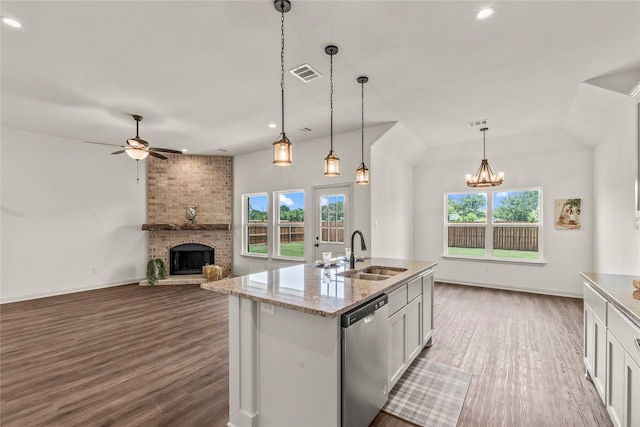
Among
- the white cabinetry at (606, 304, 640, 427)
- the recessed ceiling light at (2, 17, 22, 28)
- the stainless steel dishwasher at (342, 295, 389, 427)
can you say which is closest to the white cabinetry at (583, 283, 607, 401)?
the white cabinetry at (606, 304, 640, 427)

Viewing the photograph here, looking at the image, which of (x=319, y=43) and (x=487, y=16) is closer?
(x=487, y=16)

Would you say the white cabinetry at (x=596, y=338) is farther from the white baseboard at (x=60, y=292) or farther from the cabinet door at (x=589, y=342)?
the white baseboard at (x=60, y=292)

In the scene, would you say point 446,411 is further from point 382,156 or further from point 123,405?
point 382,156

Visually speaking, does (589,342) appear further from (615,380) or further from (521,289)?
(521,289)

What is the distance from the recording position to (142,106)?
4156 mm

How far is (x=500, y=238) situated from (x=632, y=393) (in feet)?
16.7

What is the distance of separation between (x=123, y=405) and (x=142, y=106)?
3.67 metres

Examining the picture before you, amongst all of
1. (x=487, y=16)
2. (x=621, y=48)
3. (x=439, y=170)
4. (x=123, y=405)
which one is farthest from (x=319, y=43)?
(x=439, y=170)

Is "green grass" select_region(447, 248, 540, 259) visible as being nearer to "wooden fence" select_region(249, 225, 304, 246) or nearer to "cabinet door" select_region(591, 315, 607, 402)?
"wooden fence" select_region(249, 225, 304, 246)

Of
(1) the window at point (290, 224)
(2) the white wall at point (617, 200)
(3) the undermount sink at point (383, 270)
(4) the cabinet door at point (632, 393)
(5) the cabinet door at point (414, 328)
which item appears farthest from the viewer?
(1) the window at point (290, 224)

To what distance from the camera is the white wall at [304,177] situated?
5.22 metres

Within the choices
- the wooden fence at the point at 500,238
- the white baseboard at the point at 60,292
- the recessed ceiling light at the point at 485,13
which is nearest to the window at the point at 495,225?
the wooden fence at the point at 500,238

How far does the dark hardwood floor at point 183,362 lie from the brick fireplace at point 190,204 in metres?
2.14

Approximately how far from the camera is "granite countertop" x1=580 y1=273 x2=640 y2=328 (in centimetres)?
162
